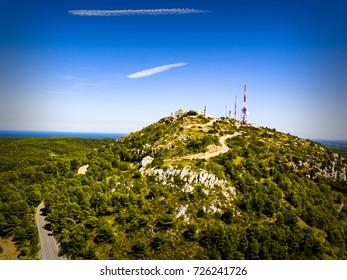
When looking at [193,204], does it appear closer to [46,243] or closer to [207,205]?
[207,205]

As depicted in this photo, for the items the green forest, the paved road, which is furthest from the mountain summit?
the paved road

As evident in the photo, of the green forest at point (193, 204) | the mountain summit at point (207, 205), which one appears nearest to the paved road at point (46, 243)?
the green forest at point (193, 204)

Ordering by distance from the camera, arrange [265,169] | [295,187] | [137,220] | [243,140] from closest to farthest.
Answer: [137,220], [295,187], [265,169], [243,140]

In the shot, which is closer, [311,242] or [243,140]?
[311,242]

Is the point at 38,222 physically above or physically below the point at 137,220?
below

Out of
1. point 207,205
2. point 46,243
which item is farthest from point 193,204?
point 46,243

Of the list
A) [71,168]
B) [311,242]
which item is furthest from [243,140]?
[71,168]

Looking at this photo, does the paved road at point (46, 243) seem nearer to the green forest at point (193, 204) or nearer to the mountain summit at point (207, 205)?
the green forest at point (193, 204)

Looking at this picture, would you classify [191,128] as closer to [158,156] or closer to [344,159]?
[158,156]
